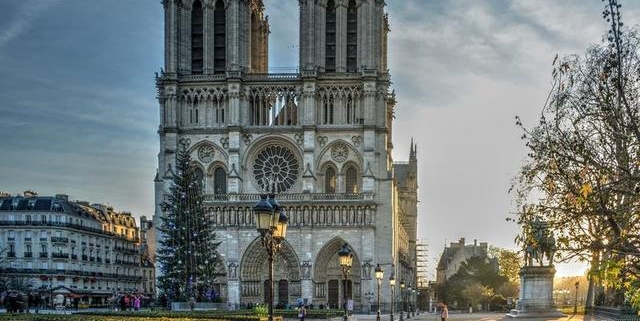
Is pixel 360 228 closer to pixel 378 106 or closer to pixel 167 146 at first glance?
pixel 378 106

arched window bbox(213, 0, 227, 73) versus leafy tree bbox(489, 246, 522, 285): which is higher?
arched window bbox(213, 0, 227, 73)

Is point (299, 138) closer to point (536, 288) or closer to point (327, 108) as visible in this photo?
point (327, 108)

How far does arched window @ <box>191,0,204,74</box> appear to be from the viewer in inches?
3410

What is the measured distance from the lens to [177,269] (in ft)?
202

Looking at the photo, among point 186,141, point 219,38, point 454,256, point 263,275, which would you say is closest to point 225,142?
point 186,141

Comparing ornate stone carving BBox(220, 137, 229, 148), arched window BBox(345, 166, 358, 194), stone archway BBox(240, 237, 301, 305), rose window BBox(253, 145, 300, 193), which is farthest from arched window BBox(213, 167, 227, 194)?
arched window BBox(345, 166, 358, 194)

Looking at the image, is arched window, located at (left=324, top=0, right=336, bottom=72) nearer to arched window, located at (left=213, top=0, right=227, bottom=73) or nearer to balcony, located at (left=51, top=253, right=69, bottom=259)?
arched window, located at (left=213, top=0, right=227, bottom=73)

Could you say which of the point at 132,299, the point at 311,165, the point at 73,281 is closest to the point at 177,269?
the point at 132,299

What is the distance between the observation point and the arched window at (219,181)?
85375 mm

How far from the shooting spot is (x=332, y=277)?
276ft

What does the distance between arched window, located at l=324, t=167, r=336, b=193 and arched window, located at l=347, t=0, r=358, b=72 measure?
9.14 m

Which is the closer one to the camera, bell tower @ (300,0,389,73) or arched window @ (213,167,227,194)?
bell tower @ (300,0,389,73)

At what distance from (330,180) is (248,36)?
49.1 feet

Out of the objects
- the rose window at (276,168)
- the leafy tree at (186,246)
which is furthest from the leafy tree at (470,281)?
the leafy tree at (186,246)
